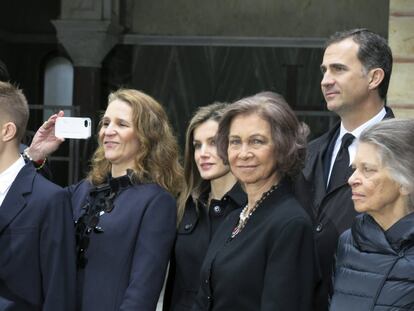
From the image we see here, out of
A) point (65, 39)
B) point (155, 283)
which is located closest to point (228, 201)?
point (155, 283)

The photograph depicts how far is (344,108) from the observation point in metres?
3.95

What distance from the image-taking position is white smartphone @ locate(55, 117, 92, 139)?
4.02m

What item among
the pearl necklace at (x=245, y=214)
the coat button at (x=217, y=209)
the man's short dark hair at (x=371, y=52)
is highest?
the man's short dark hair at (x=371, y=52)

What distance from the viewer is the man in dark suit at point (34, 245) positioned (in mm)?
3590

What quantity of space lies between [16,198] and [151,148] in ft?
2.43

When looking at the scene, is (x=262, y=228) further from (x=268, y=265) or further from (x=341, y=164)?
(x=341, y=164)

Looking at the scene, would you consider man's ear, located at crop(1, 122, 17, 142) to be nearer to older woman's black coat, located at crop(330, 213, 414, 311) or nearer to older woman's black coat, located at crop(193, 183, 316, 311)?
older woman's black coat, located at crop(193, 183, 316, 311)

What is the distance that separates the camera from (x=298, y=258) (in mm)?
3186

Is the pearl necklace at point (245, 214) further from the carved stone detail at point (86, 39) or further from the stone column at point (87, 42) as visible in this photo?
the carved stone detail at point (86, 39)

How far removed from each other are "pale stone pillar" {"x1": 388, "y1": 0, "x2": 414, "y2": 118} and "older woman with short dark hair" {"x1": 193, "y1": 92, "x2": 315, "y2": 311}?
11.0 ft

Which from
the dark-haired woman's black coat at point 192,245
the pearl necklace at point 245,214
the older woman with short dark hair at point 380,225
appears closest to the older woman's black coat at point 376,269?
the older woman with short dark hair at point 380,225

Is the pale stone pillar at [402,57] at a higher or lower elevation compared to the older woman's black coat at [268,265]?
higher

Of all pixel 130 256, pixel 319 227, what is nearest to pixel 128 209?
pixel 130 256

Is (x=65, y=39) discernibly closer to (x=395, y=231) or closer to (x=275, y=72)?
(x=275, y=72)
